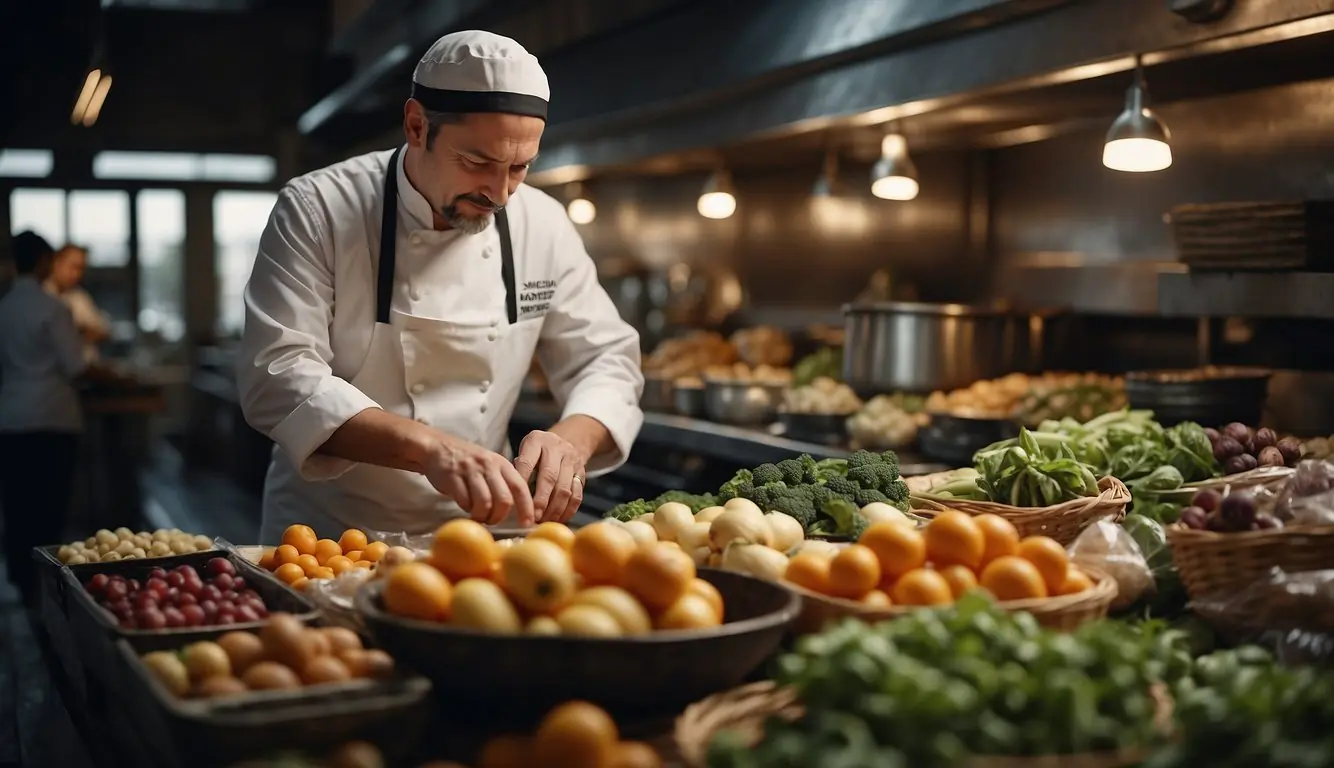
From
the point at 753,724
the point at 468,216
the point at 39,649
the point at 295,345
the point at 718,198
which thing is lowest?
the point at 39,649

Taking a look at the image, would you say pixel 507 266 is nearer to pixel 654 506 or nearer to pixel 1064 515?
pixel 654 506

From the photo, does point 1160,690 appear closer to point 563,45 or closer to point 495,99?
point 495,99

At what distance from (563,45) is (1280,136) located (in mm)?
3153

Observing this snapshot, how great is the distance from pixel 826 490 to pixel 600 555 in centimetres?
70

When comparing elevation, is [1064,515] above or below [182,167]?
below

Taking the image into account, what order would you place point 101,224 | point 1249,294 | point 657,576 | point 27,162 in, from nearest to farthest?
point 657,576 → point 1249,294 → point 27,162 → point 101,224

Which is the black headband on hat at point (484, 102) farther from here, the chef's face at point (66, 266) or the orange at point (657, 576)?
the chef's face at point (66, 266)

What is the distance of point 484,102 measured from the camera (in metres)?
2.46

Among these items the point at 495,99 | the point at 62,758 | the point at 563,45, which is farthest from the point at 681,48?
the point at 62,758

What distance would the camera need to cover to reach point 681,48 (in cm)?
500

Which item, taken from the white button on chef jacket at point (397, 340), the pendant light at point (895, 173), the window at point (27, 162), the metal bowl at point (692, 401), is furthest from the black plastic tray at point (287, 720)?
the window at point (27, 162)

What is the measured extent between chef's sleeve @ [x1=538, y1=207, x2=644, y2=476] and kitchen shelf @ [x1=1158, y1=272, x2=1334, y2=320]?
5.19 ft

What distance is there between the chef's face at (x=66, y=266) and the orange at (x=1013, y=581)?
637cm

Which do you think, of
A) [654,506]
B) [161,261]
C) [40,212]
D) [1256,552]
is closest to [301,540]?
[654,506]
